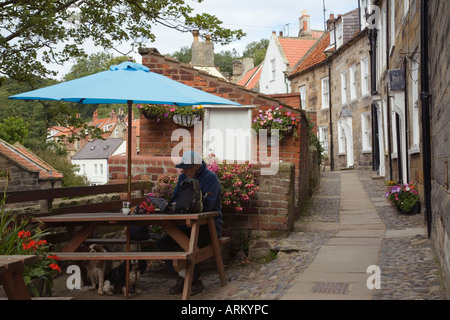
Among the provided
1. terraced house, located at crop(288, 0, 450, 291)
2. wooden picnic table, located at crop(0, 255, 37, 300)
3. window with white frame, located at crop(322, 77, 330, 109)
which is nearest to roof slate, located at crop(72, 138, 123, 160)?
terraced house, located at crop(288, 0, 450, 291)

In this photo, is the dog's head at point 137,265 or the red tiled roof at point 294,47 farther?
the red tiled roof at point 294,47

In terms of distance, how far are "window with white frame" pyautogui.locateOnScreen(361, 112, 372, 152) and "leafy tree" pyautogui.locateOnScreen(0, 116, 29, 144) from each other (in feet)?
75.5

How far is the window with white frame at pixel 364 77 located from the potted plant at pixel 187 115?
14.0 metres

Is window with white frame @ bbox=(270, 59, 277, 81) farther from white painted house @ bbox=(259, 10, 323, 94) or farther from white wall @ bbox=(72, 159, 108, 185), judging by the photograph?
white wall @ bbox=(72, 159, 108, 185)

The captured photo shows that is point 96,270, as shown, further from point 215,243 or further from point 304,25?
point 304,25

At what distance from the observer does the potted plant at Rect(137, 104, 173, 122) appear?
10.7 m

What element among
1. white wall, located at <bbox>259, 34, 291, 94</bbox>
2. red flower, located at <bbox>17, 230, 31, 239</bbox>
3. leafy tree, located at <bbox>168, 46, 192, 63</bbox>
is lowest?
red flower, located at <bbox>17, 230, 31, 239</bbox>

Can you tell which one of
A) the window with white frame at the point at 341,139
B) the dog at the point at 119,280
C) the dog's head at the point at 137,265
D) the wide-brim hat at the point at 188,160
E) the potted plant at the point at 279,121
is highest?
the window with white frame at the point at 341,139

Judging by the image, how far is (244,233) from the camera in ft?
25.7

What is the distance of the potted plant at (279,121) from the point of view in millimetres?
10297

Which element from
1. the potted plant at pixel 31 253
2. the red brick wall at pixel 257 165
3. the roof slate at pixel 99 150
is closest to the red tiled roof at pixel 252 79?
the roof slate at pixel 99 150

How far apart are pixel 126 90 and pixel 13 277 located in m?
2.57

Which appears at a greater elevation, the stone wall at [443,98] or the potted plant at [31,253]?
the stone wall at [443,98]

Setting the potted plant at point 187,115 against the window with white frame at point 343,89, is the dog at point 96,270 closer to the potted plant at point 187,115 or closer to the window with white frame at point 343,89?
the potted plant at point 187,115
